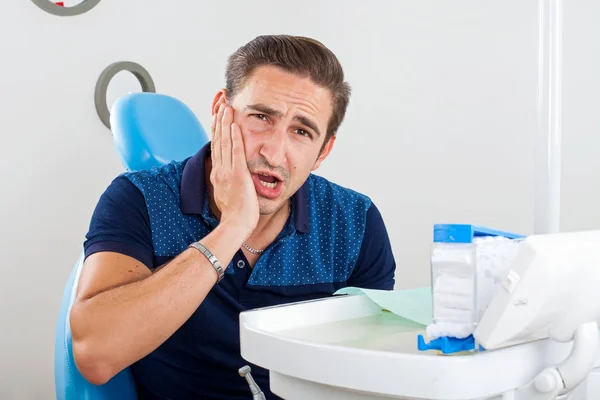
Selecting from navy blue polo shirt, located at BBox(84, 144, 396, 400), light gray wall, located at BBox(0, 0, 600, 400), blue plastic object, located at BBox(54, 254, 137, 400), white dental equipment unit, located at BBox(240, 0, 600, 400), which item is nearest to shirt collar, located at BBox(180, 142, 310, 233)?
navy blue polo shirt, located at BBox(84, 144, 396, 400)

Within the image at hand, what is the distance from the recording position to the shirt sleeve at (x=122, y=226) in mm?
1274

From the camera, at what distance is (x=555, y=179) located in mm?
785

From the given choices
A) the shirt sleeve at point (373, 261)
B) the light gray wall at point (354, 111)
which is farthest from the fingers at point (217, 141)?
the light gray wall at point (354, 111)

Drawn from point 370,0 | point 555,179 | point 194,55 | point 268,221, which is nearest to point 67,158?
point 194,55

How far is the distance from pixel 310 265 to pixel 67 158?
112 centimetres

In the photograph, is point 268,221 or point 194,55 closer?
point 268,221

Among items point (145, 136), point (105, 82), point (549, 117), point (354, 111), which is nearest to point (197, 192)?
point (145, 136)

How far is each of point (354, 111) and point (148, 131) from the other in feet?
4.71

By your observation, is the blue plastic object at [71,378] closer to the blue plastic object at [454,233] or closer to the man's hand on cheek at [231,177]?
the man's hand on cheek at [231,177]

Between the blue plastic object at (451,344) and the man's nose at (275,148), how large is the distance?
692mm

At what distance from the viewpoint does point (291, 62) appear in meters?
1.40

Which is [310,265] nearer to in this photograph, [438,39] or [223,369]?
[223,369]

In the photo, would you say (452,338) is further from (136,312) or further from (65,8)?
(65,8)

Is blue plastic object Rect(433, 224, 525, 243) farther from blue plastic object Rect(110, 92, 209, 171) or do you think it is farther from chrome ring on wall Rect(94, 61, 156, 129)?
chrome ring on wall Rect(94, 61, 156, 129)
